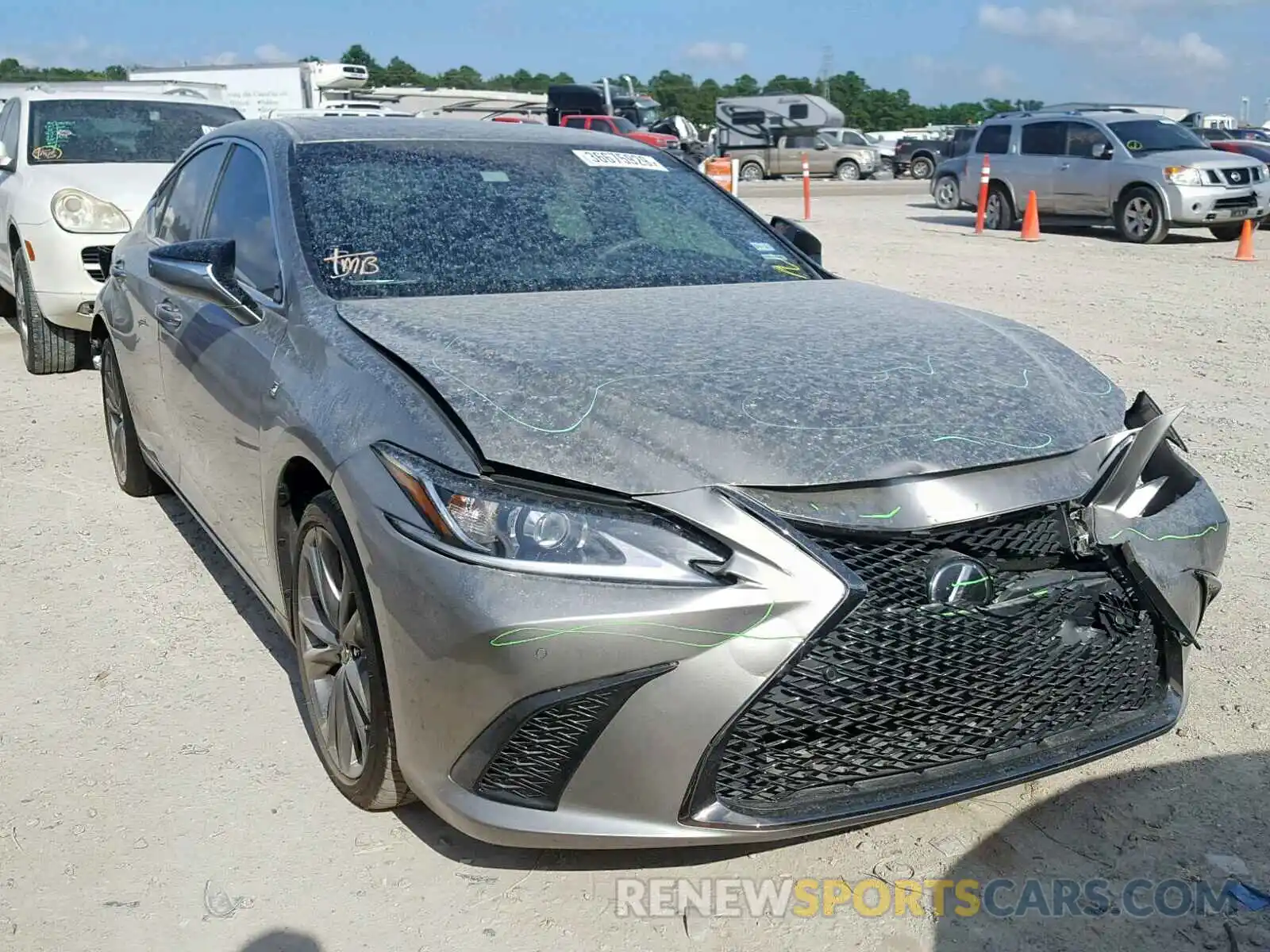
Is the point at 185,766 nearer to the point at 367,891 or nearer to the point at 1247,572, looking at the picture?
the point at 367,891

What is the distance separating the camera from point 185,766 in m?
3.18

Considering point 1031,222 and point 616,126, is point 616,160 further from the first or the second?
point 616,126

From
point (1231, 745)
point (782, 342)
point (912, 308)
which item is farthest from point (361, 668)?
point (1231, 745)

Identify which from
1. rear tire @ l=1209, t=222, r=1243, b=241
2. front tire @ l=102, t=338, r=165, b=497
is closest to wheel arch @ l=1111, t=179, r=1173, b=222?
rear tire @ l=1209, t=222, r=1243, b=241

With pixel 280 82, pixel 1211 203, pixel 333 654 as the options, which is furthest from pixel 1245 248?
pixel 280 82

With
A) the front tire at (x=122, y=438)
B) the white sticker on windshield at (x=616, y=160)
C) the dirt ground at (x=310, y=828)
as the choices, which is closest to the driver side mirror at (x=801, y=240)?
the white sticker on windshield at (x=616, y=160)

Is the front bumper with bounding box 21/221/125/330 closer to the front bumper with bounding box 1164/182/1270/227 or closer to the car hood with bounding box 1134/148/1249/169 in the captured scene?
the front bumper with bounding box 1164/182/1270/227

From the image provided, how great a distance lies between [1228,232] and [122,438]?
52.5 ft

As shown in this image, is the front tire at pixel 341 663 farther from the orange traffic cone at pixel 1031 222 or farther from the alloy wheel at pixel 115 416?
the orange traffic cone at pixel 1031 222

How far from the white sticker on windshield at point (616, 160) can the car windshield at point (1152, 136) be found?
1388 cm

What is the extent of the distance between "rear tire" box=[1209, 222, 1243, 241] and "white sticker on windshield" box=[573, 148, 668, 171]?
14.8m

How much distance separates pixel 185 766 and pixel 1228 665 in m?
2.99

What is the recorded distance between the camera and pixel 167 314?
4117mm

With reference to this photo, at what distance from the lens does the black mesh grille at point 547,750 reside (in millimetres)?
2264
